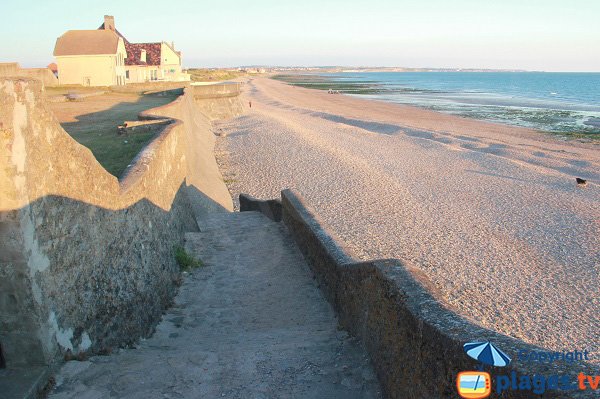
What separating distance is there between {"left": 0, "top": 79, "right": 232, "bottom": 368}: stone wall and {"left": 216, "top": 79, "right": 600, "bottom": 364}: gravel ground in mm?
3107

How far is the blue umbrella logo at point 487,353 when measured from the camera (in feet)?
8.93

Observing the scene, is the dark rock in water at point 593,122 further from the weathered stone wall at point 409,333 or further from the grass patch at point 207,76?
the grass patch at point 207,76

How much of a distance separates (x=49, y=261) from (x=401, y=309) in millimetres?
2768

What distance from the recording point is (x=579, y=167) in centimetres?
2438

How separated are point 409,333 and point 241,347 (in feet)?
6.48

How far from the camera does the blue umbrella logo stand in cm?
272

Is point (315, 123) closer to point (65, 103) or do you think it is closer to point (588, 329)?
point (65, 103)

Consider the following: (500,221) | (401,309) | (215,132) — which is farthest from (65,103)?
(401,309)

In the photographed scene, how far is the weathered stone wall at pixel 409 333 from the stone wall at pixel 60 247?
2.40 m

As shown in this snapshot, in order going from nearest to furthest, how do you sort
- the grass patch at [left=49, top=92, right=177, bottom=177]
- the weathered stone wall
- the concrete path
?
the weathered stone wall → the concrete path → the grass patch at [left=49, top=92, right=177, bottom=177]

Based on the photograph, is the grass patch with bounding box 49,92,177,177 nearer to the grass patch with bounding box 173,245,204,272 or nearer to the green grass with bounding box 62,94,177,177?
the green grass with bounding box 62,94,177,177

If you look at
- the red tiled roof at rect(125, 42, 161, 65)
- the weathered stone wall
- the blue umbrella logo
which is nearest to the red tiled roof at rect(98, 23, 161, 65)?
the red tiled roof at rect(125, 42, 161, 65)

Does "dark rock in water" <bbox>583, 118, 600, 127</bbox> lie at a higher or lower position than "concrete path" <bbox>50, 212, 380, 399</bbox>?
higher

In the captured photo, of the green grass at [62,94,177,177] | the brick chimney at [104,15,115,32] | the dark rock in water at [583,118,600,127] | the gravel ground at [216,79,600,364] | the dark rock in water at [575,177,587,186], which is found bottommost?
the gravel ground at [216,79,600,364]
